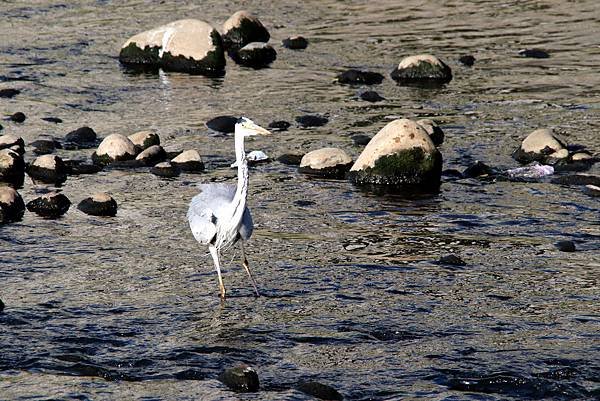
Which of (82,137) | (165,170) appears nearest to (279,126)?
(165,170)

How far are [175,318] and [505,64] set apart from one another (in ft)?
45.8

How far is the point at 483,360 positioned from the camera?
10.0 m

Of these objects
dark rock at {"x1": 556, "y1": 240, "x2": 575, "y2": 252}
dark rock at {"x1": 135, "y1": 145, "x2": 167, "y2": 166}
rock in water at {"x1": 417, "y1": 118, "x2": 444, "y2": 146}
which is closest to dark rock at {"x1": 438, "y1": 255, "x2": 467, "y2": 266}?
dark rock at {"x1": 556, "y1": 240, "x2": 575, "y2": 252}

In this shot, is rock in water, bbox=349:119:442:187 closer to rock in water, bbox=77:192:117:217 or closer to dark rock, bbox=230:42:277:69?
rock in water, bbox=77:192:117:217

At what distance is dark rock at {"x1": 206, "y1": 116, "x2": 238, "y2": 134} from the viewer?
18.9 meters

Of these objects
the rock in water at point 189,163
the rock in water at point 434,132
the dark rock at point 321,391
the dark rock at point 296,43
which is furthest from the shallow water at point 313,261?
the dark rock at point 296,43

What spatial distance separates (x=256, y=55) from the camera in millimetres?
24484

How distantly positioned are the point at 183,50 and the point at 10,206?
984 centimetres

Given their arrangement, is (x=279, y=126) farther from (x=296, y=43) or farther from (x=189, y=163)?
(x=296, y=43)

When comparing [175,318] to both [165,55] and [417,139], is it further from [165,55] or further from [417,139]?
[165,55]

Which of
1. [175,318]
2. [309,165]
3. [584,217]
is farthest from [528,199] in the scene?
[175,318]

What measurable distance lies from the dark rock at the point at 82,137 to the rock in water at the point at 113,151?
106cm

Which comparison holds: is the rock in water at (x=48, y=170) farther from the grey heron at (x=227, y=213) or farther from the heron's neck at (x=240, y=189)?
the heron's neck at (x=240, y=189)

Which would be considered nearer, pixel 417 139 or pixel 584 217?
pixel 584 217
